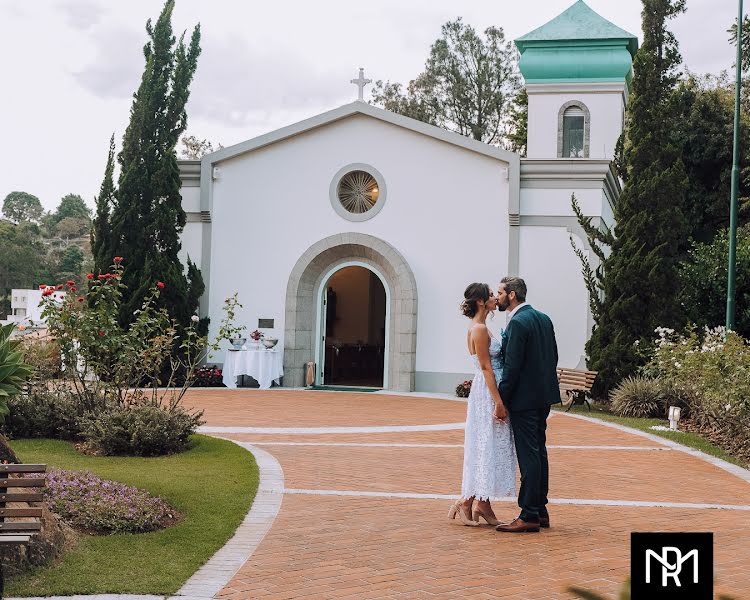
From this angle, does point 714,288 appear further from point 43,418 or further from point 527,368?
point 527,368

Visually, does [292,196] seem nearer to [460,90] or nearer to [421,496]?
[421,496]

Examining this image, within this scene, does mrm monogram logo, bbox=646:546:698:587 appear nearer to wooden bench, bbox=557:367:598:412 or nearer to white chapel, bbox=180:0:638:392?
wooden bench, bbox=557:367:598:412

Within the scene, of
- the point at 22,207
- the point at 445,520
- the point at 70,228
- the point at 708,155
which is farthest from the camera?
the point at 22,207

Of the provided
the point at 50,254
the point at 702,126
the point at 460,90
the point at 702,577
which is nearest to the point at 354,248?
the point at 702,126

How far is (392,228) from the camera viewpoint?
22.3m

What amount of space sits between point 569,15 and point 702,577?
32.6 meters

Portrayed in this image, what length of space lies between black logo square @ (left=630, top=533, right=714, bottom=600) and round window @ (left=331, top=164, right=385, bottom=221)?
67.5 feet

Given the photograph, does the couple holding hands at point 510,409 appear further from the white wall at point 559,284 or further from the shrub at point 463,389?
the white wall at point 559,284

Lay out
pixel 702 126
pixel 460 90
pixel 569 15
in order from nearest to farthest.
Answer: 1. pixel 569 15
2. pixel 702 126
3. pixel 460 90

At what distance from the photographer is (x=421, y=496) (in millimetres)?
9141

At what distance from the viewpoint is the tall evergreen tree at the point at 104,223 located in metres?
21.7

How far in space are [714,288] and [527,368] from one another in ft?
67.8

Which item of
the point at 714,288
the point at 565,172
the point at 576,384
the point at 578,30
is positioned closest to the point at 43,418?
the point at 576,384

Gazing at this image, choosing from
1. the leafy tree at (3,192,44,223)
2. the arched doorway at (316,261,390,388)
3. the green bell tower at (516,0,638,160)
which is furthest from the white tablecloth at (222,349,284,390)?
the leafy tree at (3,192,44,223)
